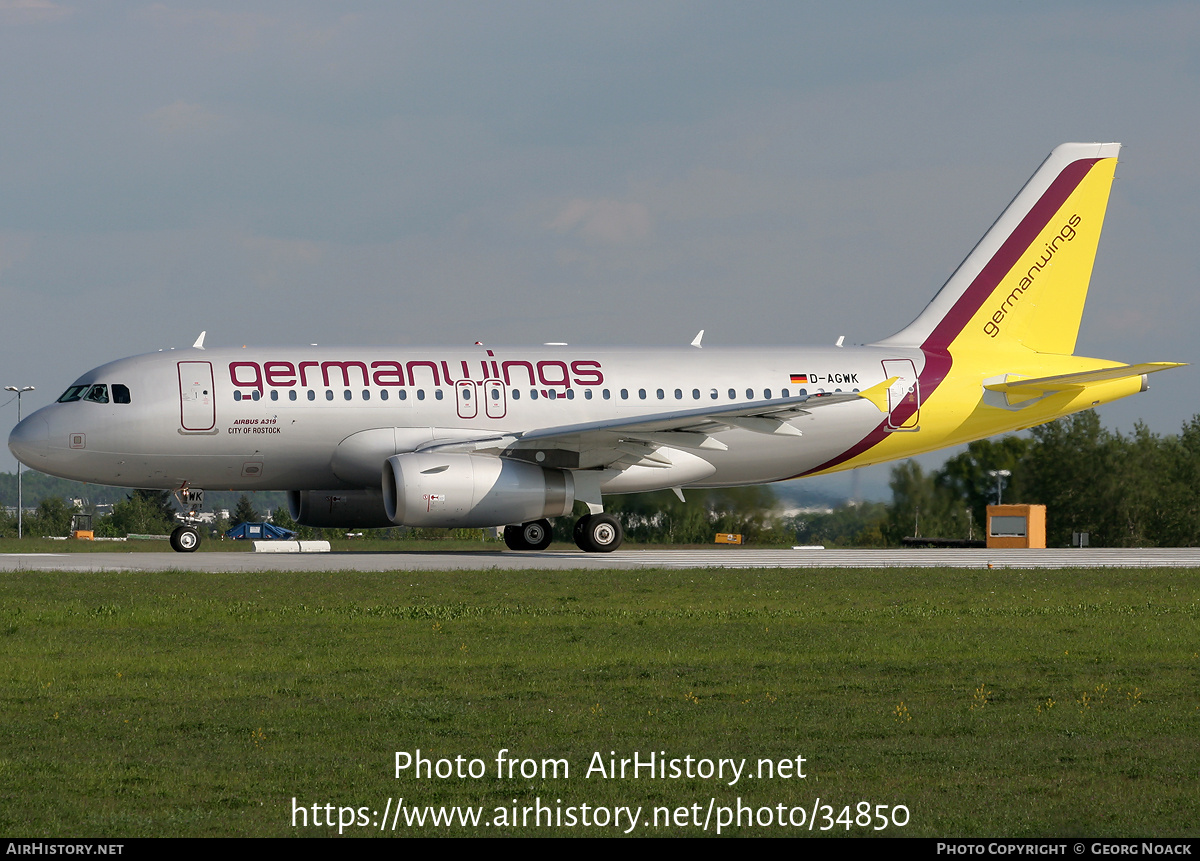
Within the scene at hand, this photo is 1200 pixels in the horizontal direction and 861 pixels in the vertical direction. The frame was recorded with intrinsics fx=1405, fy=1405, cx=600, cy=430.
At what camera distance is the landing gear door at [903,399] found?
32.1 metres

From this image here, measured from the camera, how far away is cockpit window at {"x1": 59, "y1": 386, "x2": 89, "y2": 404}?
97.6 feet

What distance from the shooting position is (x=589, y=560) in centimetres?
2736

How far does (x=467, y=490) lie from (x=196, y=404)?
20.6 ft

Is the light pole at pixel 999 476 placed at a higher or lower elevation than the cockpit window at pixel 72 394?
lower

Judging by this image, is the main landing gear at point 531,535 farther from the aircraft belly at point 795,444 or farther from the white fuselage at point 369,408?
the aircraft belly at point 795,444

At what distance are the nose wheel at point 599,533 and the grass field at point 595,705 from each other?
37.1 feet

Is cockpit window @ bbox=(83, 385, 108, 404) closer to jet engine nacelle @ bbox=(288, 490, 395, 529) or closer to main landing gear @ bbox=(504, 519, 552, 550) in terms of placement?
jet engine nacelle @ bbox=(288, 490, 395, 529)

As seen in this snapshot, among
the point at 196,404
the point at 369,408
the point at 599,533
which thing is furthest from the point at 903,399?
the point at 196,404

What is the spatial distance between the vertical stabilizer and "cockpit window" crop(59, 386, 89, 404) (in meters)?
18.4

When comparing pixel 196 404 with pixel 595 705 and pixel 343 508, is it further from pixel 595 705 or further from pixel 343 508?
pixel 595 705

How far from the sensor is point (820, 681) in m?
11.8

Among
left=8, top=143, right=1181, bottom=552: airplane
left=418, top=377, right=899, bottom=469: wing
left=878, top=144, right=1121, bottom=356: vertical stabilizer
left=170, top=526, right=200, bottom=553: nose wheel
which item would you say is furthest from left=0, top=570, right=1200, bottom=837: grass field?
left=878, top=144, right=1121, bottom=356: vertical stabilizer

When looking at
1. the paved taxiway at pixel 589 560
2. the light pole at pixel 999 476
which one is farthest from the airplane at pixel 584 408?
the light pole at pixel 999 476

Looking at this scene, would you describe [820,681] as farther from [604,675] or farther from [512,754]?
[512,754]
